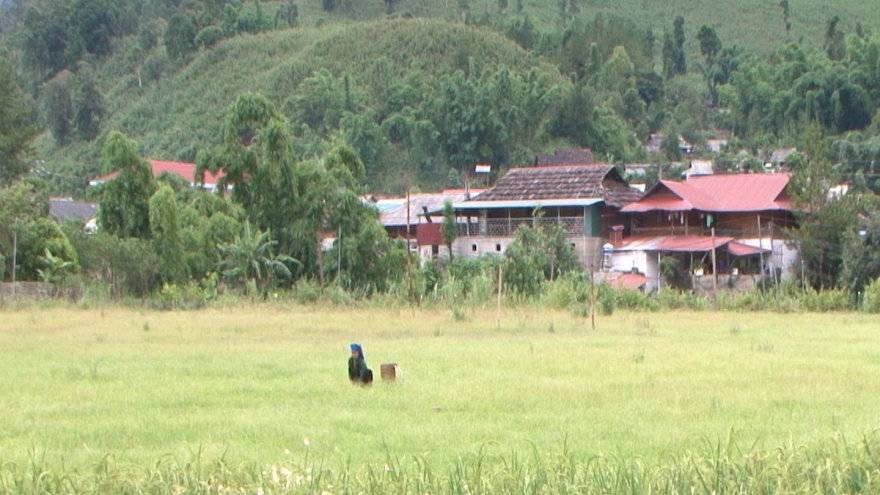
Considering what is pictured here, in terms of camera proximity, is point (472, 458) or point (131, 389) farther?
point (131, 389)

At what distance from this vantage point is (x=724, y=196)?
141ft

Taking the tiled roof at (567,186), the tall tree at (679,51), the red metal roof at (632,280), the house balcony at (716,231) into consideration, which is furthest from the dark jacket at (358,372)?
the tall tree at (679,51)

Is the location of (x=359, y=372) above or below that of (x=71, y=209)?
below

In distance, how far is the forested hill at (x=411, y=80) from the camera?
217 ft

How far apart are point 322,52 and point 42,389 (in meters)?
71.8

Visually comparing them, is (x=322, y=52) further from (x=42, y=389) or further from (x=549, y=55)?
(x=42, y=389)

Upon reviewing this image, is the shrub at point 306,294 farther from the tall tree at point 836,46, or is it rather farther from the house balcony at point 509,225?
the tall tree at point 836,46

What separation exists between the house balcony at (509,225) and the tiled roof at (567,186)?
36.1 inches

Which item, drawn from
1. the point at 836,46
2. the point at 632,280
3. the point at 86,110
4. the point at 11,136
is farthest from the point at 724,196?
the point at 86,110

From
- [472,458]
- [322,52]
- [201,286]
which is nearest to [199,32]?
[322,52]

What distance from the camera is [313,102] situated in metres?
69.9

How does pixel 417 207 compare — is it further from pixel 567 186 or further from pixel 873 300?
pixel 873 300

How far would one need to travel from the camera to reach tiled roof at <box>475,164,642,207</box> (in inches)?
1718

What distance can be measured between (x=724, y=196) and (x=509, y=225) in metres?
8.56
